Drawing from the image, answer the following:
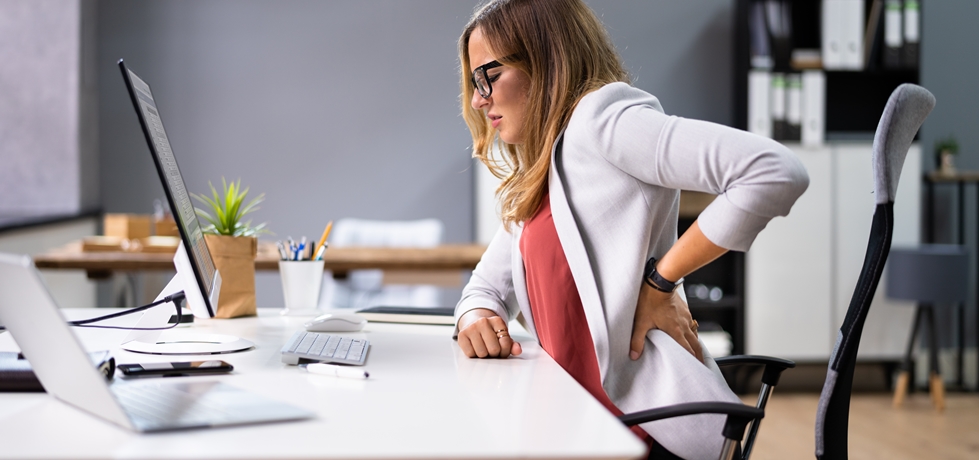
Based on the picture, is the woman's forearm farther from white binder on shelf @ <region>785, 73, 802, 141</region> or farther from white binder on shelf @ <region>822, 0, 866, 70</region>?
white binder on shelf @ <region>822, 0, 866, 70</region>

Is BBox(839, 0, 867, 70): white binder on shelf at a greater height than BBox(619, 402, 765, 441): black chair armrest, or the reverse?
BBox(839, 0, 867, 70): white binder on shelf

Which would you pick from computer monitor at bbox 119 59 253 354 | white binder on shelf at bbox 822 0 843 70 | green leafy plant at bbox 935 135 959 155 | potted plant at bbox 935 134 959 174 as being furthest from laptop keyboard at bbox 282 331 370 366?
green leafy plant at bbox 935 135 959 155

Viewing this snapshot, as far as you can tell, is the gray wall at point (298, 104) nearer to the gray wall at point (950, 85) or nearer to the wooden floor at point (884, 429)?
the gray wall at point (950, 85)

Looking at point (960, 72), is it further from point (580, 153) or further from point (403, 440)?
point (403, 440)

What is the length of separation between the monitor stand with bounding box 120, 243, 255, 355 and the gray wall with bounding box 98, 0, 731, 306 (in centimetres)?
304

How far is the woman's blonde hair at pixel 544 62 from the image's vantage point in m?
1.21

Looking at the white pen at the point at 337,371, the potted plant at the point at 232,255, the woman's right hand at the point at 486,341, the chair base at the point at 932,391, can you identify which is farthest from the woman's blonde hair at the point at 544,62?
the chair base at the point at 932,391

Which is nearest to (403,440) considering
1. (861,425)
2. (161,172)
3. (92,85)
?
(161,172)

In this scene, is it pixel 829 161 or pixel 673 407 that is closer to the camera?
pixel 673 407

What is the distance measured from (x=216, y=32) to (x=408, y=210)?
57.4 inches

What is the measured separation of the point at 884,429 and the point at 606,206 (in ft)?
9.31

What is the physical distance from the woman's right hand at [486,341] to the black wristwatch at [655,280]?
0.22 meters

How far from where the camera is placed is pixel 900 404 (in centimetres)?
380

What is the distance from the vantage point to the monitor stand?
1.15m
